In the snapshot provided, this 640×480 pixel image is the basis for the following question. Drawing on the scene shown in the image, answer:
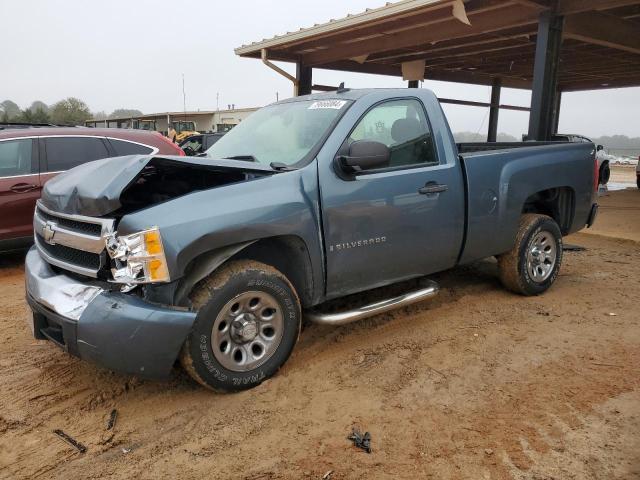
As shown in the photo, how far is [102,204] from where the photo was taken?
9.50 ft

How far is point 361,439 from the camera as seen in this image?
8.89 ft

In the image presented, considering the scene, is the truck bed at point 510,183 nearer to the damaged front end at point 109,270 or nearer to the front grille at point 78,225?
the damaged front end at point 109,270

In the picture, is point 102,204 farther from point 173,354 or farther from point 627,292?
point 627,292

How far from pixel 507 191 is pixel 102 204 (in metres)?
3.37

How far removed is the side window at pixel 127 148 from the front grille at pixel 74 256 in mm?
3776

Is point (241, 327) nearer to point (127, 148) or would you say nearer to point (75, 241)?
point (75, 241)

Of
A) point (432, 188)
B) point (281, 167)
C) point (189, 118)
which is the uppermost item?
point (189, 118)

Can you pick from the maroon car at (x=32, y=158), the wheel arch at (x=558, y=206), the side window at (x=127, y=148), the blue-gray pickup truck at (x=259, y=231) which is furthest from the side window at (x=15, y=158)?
the wheel arch at (x=558, y=206)

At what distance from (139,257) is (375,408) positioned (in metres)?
1.60

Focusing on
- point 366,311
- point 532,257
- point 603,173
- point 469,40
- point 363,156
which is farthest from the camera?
point 603,173

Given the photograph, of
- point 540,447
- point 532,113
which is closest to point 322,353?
point 540,447

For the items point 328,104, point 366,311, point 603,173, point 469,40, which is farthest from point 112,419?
point 603,173

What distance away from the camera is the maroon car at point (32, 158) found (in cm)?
605

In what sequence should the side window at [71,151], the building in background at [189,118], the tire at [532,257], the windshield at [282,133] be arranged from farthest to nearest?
1. the building in background at [189,118]
2. the side window at [71,151]
3. the tire at [532,257]
4. the windshield at [282,133]
